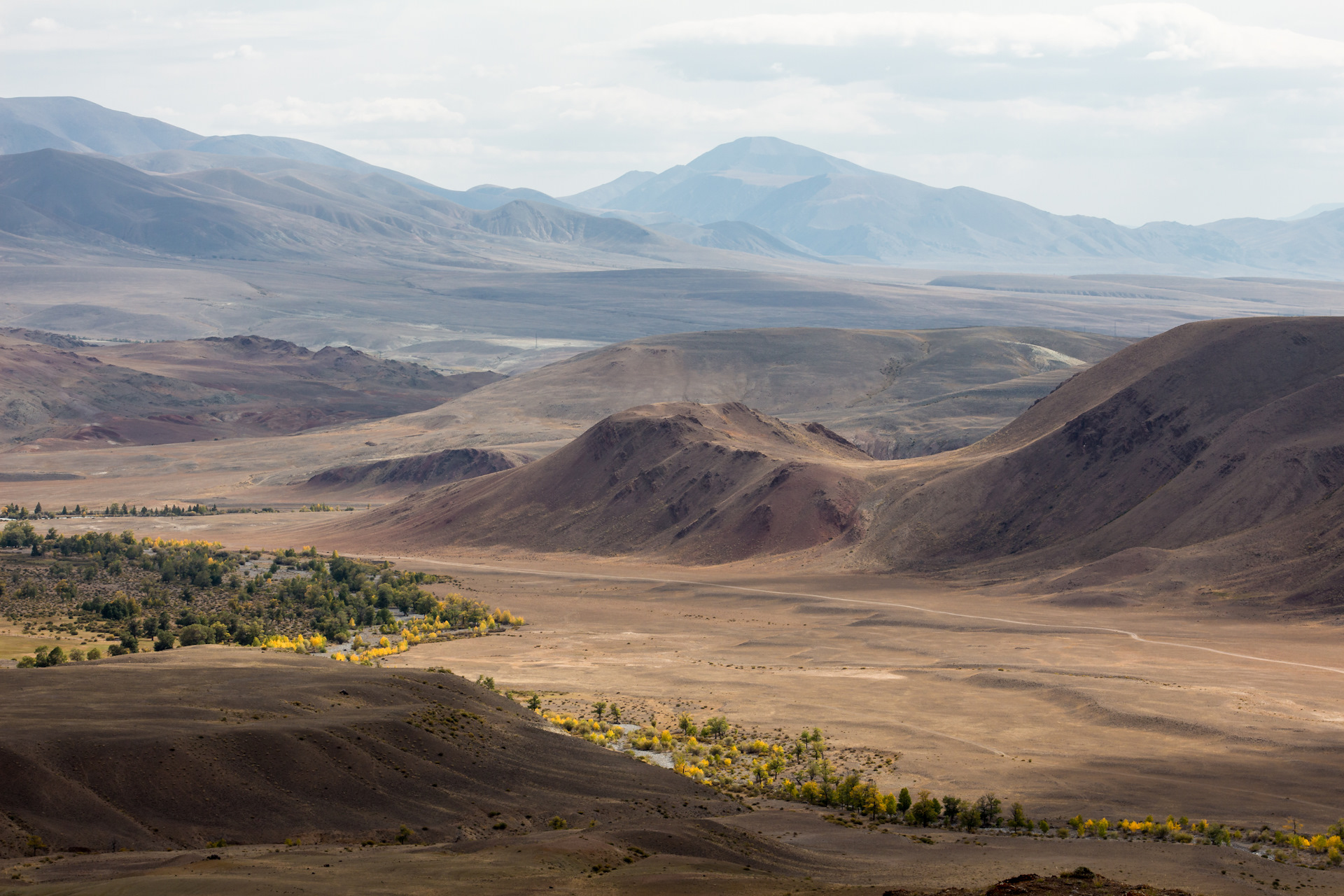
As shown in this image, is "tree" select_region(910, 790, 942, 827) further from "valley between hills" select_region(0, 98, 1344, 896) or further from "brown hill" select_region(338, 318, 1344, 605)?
"brown hill" select_region(338, 318, 1344, 605)

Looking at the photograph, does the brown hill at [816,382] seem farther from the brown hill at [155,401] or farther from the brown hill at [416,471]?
the brown hill at [155,401]

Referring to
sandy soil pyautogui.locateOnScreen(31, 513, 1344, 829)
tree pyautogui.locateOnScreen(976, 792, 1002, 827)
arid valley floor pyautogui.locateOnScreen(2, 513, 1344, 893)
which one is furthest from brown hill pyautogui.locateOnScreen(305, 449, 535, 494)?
tree pyautogui.locateOnScreen(976, 792, 1002, 827)

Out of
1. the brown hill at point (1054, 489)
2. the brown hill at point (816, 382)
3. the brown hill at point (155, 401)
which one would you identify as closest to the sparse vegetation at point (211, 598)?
the brown hill at point (1054, 489)

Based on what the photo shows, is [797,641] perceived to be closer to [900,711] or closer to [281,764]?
[900,711]

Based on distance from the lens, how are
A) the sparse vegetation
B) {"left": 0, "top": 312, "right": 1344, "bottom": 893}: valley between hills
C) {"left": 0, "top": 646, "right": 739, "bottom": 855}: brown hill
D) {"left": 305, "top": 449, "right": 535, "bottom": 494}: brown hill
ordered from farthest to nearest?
{"left": 305, "top": 449, "right": 535, "bottom": 494}: brown hill
the sparse vegetation
{"left": 0, "top": 312, "right": 1344, "bottom": 893}: valley between hills
{"left": 0, "top": 646, "right": 739, "bottom": 855}: brown hill

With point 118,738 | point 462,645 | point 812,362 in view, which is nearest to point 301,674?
point 118,738

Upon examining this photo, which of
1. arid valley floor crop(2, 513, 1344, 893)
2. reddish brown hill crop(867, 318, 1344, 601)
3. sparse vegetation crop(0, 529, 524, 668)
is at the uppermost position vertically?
reddish brown hill crop(867, 318, 1344, 601)
